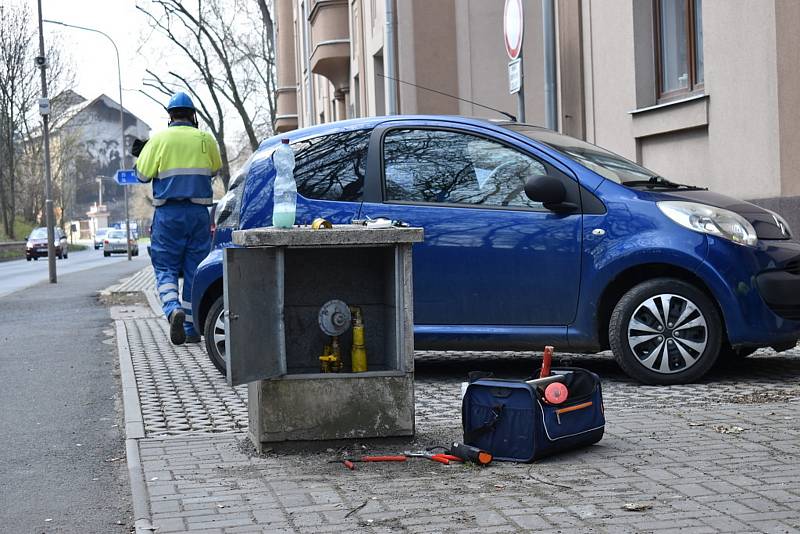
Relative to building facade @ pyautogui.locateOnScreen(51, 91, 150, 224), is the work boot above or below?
below

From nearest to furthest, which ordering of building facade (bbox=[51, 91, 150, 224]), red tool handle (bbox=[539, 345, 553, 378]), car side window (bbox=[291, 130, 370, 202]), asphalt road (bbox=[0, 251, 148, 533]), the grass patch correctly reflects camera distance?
asphalt road (bbox=[0, 251, 148, 533])
red tool handle (bbox=[539, 345, 553, 378])
car side window (bbox=[291, 130, 370, 202])
the grass patch
building facade (bbox=[51, 91, 150, 224])

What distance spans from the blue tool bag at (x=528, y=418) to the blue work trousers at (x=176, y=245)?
15.5ft

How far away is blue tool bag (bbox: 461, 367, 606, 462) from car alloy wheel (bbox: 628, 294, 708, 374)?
1972mm

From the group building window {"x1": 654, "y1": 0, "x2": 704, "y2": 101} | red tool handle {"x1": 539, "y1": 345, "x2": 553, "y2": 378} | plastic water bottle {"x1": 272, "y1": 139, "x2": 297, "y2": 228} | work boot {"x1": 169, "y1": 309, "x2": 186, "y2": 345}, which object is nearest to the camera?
red tool handle {"x1": 539, "y1": 345, "x2": 553, "y2": 378}

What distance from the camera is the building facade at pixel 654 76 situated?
10609 mm

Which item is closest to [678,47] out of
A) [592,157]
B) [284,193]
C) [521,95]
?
[521,95]

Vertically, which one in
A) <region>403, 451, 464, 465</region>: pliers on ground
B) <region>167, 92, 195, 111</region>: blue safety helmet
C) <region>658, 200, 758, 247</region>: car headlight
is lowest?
<region>403, 451, 464, 465</region>: pliers on ground

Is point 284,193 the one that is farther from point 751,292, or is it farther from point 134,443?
point 751,292

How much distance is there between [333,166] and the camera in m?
8.52

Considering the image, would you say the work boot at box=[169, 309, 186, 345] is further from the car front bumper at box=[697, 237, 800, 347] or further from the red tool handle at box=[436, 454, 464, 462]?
the red tool handle at box=[436, 454, 464, 462]

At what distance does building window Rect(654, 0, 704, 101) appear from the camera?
12.7m

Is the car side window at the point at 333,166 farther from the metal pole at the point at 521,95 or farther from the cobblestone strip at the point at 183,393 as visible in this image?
the metal pole at the point at 521,95

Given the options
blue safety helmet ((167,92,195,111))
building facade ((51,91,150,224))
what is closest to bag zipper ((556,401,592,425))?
blue safety helmet ((167,92,195,111))

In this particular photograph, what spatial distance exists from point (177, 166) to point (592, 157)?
11.9ft
